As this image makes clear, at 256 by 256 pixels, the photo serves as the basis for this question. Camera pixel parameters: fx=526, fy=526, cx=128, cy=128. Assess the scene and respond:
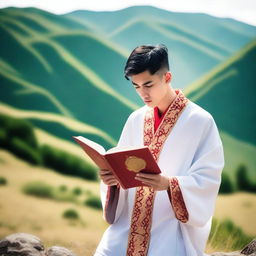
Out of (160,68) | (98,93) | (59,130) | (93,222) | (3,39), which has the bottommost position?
(93,222)

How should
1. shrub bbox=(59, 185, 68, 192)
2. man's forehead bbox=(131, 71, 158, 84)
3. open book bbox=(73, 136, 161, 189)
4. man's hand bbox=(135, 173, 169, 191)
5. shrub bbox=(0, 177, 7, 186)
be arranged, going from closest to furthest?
1. open book bbox=(73, 136, 161, 189)
2. man's hand bbox=(135, 173, 169, 191)
3. man's forehead bbox=(131, 71, 158, 84)
4. shrub bbox=(0, 177, 7, 186)
5. shrub bbox=(59, 185, 68, 192)

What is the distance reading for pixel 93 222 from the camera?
19.7ft

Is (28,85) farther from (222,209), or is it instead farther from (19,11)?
(222,209)

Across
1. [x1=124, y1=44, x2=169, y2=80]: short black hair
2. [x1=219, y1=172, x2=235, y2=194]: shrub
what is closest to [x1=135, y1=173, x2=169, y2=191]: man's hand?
[x1=124, y1=44, x2=169, y2=80]: short black hair

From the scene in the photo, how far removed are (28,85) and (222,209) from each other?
2.74 meters

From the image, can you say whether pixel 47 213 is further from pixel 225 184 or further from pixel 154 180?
pixel 154 180

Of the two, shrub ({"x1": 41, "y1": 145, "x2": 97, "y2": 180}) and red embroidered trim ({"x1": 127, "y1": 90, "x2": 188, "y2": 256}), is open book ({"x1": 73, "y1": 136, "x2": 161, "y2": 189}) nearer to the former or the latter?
red embroidered trim ({"x1": 127, "y1": 90, "x2": 188, "y2": 256})

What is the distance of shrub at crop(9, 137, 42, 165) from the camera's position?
6.09m

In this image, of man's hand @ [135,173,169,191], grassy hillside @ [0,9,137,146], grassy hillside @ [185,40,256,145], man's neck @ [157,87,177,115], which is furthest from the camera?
grassy hillside @ [185,40,256,145]

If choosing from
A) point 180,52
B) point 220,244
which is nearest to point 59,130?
point 180,52

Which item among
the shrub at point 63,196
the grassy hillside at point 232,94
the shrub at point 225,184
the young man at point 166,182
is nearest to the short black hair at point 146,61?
the young man at point 166,182

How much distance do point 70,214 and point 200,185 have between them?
345 centimetres

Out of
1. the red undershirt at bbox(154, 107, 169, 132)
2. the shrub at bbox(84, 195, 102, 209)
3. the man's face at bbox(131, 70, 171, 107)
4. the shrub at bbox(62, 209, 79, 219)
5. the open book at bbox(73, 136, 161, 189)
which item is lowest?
the shrub at bbox(62, 209, 79, 219)

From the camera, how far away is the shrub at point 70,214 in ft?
19.5
